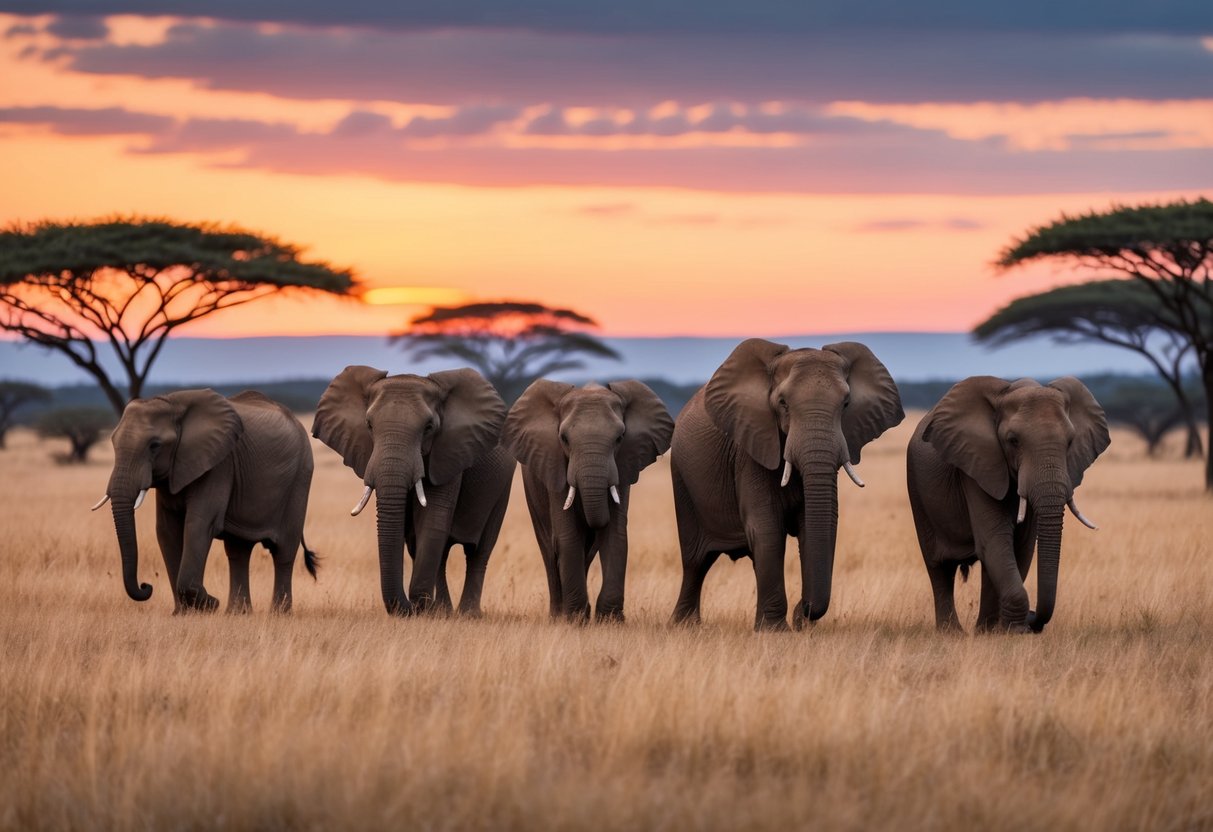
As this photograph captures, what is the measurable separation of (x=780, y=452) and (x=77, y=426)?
41727 millimetres

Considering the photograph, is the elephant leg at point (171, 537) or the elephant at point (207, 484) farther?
the elephant leg at point (171, 537)

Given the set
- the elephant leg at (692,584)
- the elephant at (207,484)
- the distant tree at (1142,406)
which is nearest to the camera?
the elephant at (207,484)

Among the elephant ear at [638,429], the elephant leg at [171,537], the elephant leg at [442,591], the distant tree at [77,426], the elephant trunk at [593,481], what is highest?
the elephant ear at [638,429]

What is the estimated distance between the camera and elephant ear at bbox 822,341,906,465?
516 inches

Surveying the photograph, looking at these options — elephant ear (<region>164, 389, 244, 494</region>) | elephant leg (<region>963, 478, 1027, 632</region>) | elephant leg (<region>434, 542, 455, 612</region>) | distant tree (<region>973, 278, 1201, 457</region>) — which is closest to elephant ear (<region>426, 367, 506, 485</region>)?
elephant leg (<region>434, 542, 455, 612</region>)

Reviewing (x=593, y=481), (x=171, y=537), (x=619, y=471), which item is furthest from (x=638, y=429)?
(x=171, y=537)

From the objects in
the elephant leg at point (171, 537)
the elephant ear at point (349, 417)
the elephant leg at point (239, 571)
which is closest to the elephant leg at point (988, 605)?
the elephant ear at point (349, 417)

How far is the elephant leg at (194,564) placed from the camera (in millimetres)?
13930

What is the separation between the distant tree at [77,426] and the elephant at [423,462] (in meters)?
36.3

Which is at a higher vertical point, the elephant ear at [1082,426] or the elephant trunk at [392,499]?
the elephant ear at [1082,426]

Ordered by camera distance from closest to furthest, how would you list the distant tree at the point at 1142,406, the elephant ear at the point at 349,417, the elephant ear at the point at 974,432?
the elephant ear at the point at 974,432 → the elephant ear at the point at 349,417 → the distant tree at the point at 1142,406

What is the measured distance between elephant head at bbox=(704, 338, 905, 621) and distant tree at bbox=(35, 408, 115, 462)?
38904 mm

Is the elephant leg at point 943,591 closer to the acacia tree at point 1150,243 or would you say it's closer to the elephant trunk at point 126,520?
the elephant trunk at point 126,520

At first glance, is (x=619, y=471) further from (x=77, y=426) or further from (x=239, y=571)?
(x=77, y=426)
